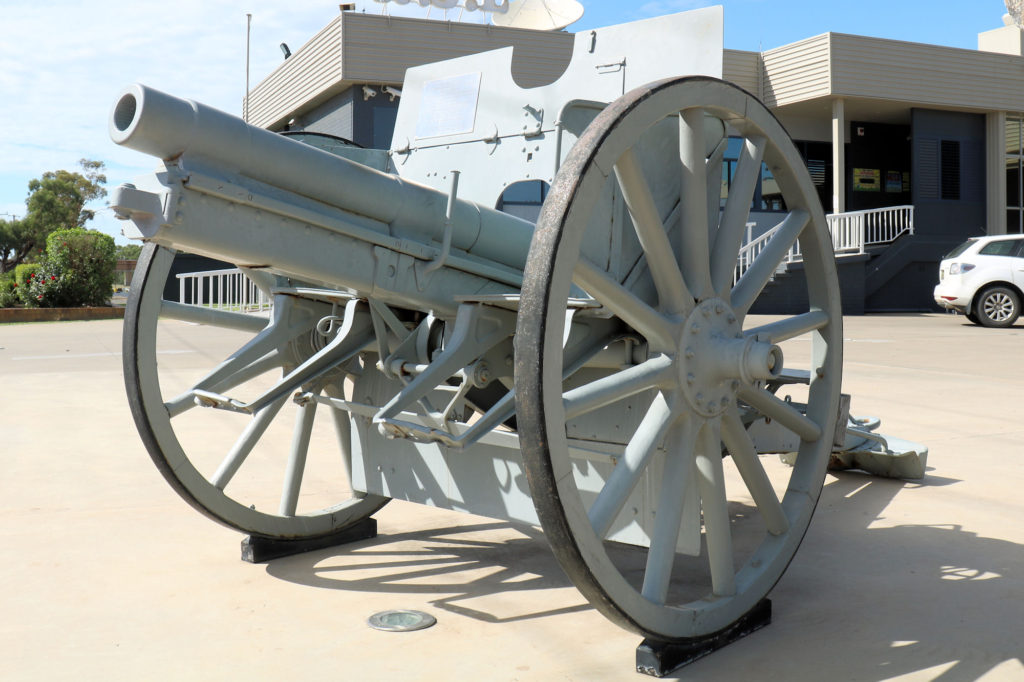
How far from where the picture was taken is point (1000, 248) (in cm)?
1577

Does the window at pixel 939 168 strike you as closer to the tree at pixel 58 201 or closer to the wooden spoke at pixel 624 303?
the wooden spoke at pixel 624 303

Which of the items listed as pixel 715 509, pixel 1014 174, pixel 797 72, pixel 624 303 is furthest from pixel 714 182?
pixel 1014 174

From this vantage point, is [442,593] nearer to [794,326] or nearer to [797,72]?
[794,326]

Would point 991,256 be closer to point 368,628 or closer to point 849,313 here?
point 849,313

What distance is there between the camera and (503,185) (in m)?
3.74

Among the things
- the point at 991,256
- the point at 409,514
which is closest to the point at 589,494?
the point at 409,514

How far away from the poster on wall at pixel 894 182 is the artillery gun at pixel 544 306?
23.6 m

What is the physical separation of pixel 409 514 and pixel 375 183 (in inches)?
85.2

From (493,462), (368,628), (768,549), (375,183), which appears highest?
(375,183)

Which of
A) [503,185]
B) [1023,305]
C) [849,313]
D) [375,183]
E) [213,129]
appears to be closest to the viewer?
[213,129]

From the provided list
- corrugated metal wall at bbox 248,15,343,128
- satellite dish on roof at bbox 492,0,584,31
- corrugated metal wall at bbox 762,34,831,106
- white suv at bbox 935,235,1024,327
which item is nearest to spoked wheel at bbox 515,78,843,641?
white suv at bbox 935,235,1024,327

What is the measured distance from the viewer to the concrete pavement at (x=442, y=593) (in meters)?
2.83

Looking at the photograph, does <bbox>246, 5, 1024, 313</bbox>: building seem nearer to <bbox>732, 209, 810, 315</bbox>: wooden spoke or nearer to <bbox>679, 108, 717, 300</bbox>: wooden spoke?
<bbox>732, 209, 810, 315</bbox>: wooden spoke

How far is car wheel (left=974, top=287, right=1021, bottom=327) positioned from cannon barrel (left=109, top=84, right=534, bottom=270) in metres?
14.5
